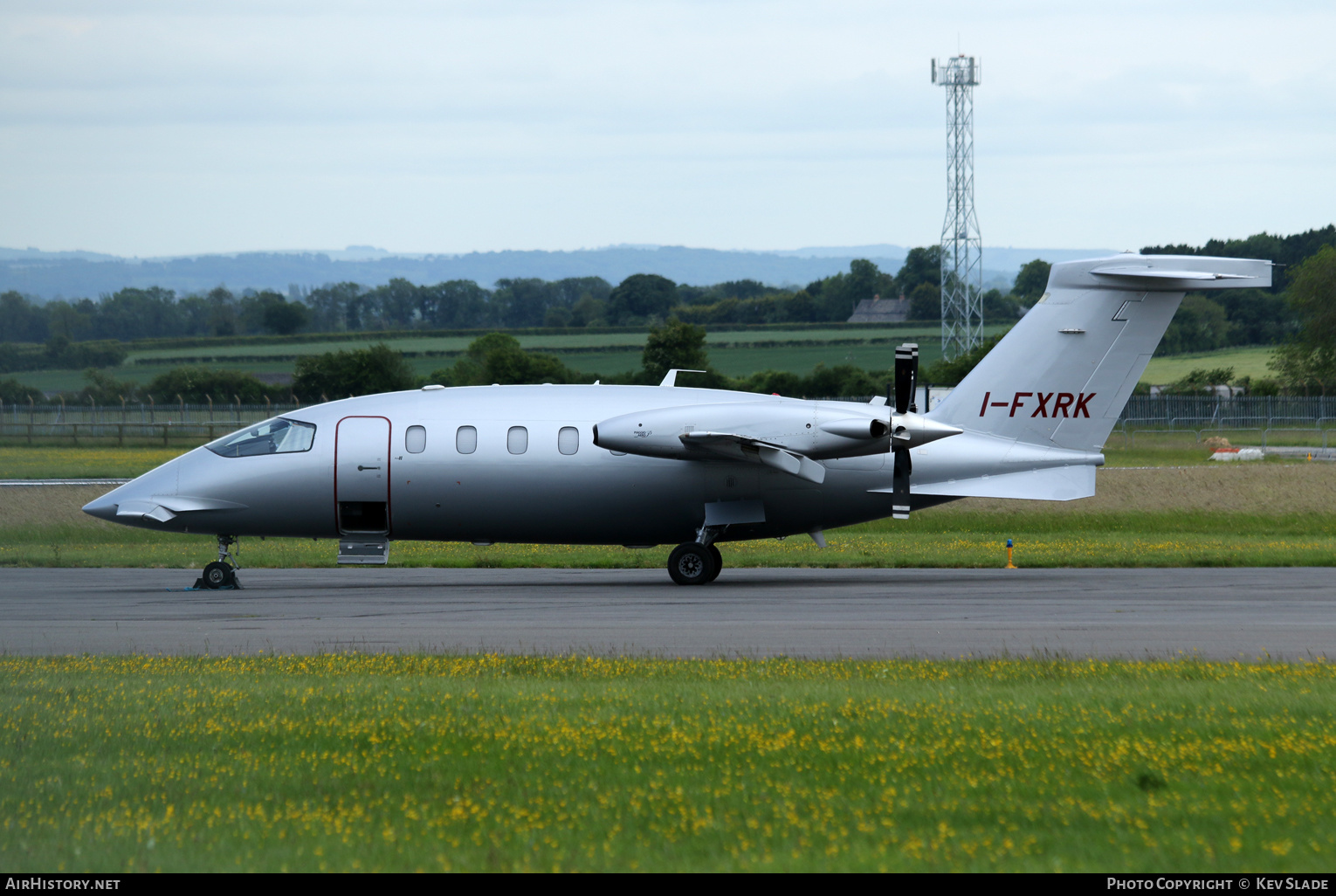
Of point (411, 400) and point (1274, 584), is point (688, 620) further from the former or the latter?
point (1274, 584)

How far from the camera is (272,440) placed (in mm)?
23500

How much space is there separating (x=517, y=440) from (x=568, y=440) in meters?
0.98

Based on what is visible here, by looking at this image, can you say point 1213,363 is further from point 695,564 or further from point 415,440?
point 415,440

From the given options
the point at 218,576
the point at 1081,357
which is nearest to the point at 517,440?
the point at 218,576

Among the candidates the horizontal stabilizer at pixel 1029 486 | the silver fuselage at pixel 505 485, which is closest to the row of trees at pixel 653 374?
the silver fuselage at pixel 505 485

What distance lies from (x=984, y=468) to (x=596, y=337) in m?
103

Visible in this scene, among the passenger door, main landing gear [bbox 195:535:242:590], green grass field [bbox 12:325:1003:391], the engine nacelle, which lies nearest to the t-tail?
the engine nacelle

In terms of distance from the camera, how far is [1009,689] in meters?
12.0

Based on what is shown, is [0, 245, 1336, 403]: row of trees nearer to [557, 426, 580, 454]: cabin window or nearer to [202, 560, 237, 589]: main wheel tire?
[557, 426, 580, 454]: cabin window

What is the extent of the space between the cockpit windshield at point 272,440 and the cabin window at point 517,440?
149 inches

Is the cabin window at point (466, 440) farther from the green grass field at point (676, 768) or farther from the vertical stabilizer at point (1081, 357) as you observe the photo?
the green grass field at point (676, 768)

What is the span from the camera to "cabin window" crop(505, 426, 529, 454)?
2291cm

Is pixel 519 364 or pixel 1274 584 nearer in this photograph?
pixel 1274 584
